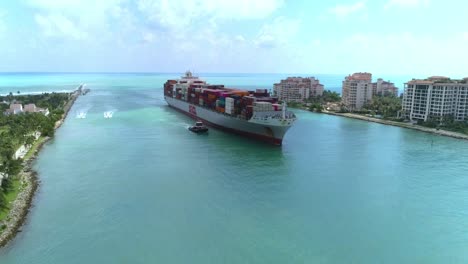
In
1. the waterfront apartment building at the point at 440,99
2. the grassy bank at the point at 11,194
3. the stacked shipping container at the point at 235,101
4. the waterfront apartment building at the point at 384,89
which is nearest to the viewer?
the grassy bank at the point at 11,194

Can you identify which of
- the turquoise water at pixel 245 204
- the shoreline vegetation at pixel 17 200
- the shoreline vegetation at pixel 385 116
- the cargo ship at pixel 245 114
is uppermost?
the cargo ship at pixel 245 114

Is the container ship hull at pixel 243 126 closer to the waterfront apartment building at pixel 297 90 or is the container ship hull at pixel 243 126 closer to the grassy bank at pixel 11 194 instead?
the grassy bank at pixel 11 194

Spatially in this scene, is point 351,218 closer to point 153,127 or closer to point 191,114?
point 153,127

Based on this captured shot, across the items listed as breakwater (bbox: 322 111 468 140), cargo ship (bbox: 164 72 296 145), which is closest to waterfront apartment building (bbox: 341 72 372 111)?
breakwater (bbox: 322 111 468 140)

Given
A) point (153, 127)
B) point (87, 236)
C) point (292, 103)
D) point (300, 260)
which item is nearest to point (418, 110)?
point (292, 103)

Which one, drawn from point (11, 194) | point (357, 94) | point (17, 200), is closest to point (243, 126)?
point (11, 194)

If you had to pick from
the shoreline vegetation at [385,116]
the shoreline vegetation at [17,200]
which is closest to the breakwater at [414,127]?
the shoreline vegetation at [385,116]
